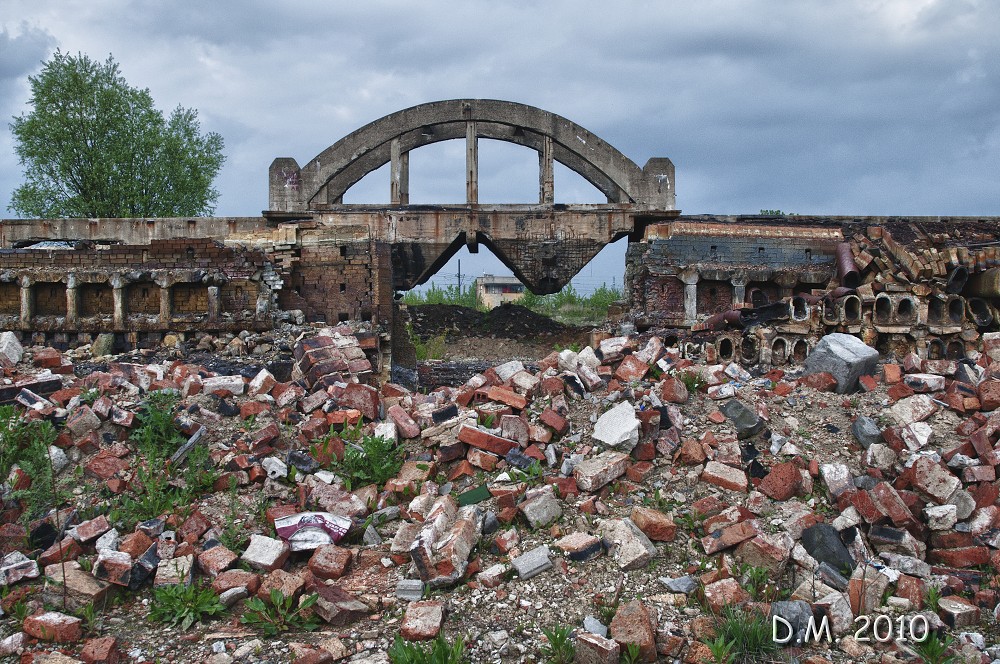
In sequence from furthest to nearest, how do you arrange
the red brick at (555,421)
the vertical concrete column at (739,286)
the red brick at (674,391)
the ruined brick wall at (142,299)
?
the vertical concrete column at (739,286) < the ruined brick wall at (142,299) < the red brick at (674,391) < the red brick at (555,421)

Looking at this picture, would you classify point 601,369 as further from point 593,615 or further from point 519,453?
point 593,615

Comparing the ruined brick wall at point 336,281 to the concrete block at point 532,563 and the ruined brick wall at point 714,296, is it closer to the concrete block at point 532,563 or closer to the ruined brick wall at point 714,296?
the ruined brick wall at point 714,296

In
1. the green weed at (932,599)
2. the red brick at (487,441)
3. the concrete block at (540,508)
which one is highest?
the red brick at (487,441)

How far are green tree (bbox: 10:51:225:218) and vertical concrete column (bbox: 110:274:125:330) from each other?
920 centimetres

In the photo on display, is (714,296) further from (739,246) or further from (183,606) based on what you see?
(183,606)

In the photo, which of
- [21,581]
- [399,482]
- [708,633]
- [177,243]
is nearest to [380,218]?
[177,243]

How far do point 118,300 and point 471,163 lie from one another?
6845mm

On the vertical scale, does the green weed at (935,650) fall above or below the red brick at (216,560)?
→ below

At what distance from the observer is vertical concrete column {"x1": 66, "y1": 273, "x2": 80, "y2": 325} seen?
39.2 feet

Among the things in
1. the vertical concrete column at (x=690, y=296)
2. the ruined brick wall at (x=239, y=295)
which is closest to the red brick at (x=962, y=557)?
the vertical concrete column at (x=690, y=296)

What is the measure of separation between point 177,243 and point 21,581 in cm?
737

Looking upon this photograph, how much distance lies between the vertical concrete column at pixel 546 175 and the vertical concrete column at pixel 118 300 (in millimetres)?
7579

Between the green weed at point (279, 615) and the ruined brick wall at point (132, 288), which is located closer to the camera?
the green weed at point (279, 615)

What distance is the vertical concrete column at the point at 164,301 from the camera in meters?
11.6
